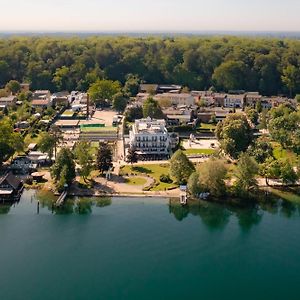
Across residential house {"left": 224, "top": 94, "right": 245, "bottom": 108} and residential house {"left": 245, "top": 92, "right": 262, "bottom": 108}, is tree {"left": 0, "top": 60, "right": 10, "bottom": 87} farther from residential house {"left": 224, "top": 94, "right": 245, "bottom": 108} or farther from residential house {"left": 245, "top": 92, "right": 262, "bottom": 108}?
residential house {"left": 245, "top": 92, "right": 262, "bottom": 108}

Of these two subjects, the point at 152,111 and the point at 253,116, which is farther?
the point at 253,116

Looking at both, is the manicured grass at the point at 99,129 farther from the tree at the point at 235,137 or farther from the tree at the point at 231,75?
the tree at the point at 231,75

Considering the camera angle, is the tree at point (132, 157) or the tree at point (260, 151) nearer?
the tree at point (260, 151)

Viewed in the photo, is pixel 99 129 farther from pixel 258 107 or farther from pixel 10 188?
pixel 258 107

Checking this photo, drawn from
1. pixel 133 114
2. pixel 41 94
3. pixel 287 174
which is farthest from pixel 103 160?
pixel 41 94

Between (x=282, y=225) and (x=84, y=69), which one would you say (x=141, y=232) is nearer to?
(x=282, y=225)

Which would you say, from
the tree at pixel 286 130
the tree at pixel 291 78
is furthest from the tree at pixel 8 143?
the tree at pixel 291 78
